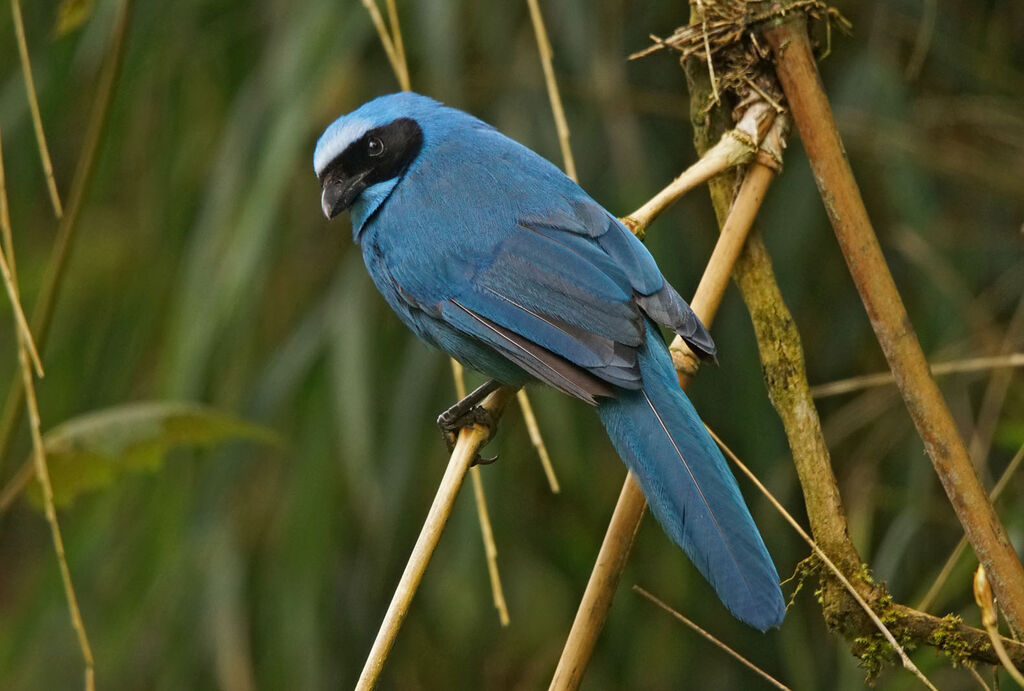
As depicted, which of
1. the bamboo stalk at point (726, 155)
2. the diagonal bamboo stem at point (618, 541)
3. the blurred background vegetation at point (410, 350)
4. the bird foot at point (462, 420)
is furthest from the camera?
the blurred background vegetation at point (410, 350)

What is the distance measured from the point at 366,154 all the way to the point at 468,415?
719 mm

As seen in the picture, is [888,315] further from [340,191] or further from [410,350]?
[410,350]

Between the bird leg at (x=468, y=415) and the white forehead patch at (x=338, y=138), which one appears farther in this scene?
the white forehead patch at (x=338, y=138)

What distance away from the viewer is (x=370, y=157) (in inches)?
103

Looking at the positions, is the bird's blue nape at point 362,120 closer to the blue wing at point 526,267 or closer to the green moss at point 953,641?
the blue wing at point 526,267

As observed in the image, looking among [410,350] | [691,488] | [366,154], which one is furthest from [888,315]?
[410,350]

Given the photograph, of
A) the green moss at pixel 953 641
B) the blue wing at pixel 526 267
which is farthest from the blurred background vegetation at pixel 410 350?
the green moss at pixel 953 641

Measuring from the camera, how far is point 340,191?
2.60 metres

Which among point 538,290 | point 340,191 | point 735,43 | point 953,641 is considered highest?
point 735,43

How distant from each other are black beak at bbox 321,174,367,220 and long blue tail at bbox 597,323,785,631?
875 mm

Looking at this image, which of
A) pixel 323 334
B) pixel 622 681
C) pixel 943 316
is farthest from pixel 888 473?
pixel 323 334

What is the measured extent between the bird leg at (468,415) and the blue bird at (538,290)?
23 mm

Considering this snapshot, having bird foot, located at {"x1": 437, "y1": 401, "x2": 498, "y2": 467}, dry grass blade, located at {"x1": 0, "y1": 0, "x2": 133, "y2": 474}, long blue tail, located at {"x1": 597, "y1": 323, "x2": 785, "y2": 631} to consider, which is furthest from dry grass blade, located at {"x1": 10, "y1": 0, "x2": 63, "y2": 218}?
long blue tail, located at {"x1": 597, "y1": 323, "x2": 785, "y2": 631}

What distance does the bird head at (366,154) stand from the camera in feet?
8.50
